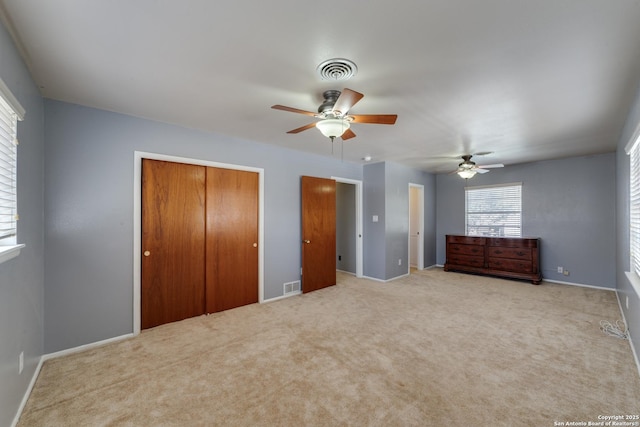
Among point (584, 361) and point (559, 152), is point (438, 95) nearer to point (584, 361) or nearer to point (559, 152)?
point (584, 361)

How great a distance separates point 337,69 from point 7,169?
2.23 metres

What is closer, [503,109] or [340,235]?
[503,109]

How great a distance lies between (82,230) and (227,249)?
1536 mm

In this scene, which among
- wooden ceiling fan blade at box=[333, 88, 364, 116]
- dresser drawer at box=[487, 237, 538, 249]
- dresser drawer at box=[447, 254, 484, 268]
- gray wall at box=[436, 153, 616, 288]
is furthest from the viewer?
dresser drawer at box=[447, 254, 484, 268]

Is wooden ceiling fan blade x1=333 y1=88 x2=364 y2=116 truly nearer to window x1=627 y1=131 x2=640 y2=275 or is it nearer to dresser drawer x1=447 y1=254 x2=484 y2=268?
window x1=627 y1=131 x2=640 y2=275

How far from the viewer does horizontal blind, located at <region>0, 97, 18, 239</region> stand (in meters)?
1.58

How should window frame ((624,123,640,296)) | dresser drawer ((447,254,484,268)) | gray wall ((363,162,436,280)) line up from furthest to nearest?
1. dresser drawer ((447,254,484,268))
2. gray wall ((363,162,436,280))
3. window frame ((624,123,640,296))

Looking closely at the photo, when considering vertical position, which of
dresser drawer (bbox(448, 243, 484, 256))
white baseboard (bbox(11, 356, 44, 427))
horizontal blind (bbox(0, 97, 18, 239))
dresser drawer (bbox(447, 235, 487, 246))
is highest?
horizontal blind (bbox(0, 97, 18, 239))

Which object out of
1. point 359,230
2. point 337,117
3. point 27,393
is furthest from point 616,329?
point 27,393

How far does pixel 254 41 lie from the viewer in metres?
1.71

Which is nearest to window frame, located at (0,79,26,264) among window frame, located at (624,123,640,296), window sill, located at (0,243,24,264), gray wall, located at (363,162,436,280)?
window sill, located at (0,243,24,264)

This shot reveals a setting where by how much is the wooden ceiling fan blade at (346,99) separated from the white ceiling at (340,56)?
0.82 feet

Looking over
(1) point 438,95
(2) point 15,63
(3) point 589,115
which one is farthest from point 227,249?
(3) point 589,115

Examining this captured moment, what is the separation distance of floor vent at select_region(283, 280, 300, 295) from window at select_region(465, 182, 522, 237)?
441cm
